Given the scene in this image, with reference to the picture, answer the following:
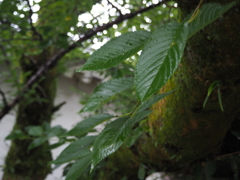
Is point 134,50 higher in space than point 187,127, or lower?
higher

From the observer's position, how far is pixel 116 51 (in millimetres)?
217

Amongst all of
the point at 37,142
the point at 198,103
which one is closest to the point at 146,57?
the point at 198,103

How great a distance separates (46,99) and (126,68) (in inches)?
26.9

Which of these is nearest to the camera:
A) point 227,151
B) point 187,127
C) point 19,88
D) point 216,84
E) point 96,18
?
point 216,84

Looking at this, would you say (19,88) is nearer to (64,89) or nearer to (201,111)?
(201,111)

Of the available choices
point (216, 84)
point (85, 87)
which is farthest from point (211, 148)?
point (85, 87)

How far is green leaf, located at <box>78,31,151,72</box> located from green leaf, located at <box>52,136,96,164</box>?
177 millimetres

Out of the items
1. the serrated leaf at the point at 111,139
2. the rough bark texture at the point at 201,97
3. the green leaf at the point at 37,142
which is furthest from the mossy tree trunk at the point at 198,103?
the green leaf at the point at 37,142

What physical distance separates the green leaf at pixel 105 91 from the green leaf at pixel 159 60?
0.12 metres

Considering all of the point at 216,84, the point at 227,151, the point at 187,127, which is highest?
the point at 216,84

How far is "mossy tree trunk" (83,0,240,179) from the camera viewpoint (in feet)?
1.02

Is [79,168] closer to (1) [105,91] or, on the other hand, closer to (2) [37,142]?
(1) [105,91]

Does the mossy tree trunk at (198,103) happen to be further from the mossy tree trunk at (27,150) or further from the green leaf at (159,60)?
the mossy tree trunk at (27,150)

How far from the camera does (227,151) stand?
57cm
